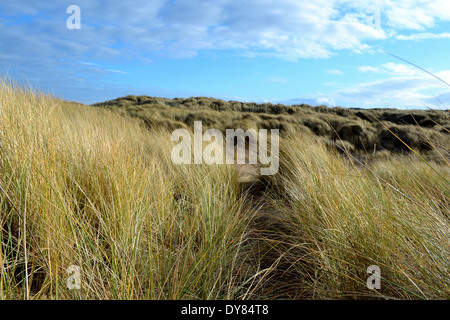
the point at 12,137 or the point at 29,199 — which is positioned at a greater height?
the point at 12,137

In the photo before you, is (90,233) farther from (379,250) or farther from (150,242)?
(379,250)

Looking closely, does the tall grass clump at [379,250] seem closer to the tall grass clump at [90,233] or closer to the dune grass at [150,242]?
the dune grass at [150,242]

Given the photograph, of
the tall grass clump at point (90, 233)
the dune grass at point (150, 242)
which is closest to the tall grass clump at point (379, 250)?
the dune grass at point (150, 242)

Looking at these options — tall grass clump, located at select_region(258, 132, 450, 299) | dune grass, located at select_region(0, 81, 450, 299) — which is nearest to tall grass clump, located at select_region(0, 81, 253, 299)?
dune grass, located at select_region(0, 81, 450, 299)

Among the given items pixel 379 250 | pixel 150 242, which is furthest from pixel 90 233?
pixel 379 250

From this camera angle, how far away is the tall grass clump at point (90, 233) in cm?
126

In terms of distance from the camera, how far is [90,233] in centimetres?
159

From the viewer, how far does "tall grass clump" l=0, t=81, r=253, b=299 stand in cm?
126

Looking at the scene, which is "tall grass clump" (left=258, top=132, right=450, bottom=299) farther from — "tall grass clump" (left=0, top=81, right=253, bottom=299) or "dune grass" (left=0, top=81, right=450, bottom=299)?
"tall grass clump" (left=0, top=81, right=253, bottom=299)

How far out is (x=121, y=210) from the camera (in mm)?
1565

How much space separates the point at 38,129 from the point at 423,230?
237cm

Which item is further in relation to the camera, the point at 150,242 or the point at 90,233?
the point at 90,233
